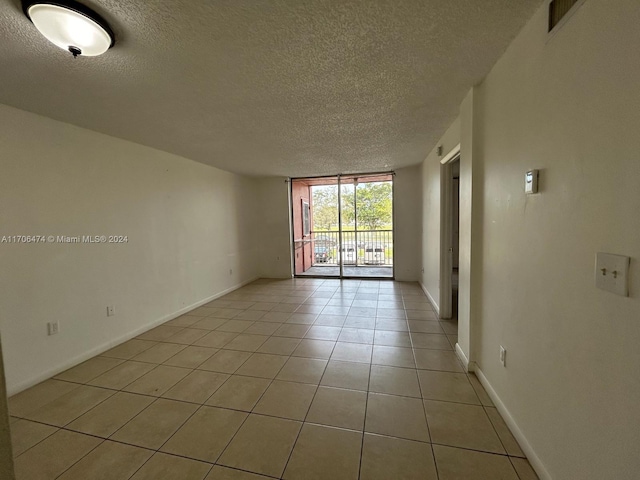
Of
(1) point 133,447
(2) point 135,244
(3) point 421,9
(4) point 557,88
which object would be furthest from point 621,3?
(2) point 135,244

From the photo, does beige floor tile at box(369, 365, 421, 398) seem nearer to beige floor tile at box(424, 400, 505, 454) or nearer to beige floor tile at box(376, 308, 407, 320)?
beige floor tile at box(424, 400, 505, 454)

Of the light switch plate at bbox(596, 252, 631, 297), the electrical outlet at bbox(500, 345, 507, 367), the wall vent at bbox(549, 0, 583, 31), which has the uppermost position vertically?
the wall vent at bbox(549, 0, 583, 31)

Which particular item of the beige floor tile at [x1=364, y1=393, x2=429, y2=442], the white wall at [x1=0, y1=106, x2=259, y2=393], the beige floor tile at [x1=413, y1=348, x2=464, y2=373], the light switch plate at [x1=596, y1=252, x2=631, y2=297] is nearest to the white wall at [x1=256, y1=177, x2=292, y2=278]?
the white wall at [x1=0, y1=106, x2=259, y2=393]

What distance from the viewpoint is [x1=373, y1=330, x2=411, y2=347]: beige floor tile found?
2.70 m

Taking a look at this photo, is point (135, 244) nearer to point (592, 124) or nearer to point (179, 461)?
point (179, 461)

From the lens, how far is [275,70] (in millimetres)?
1712

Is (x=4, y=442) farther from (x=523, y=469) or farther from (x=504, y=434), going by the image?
(x=504, y=434)

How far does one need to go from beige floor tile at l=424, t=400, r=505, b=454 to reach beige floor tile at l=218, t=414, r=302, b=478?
86cm

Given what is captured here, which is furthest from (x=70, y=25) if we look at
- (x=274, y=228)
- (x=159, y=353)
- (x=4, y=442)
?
(x=274, y=228)

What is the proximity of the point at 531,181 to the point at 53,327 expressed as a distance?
147 inches

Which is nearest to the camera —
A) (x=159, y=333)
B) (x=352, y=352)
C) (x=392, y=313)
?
(x=352, y=352)

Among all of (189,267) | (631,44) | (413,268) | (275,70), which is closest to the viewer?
(631,44)

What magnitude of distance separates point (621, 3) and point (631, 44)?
158mm

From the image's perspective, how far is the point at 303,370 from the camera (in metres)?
2.29
